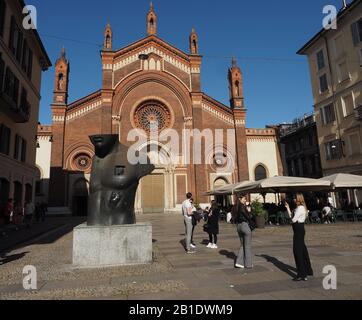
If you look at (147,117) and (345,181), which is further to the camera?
(147,117)

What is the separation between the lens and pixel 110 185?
7.59m

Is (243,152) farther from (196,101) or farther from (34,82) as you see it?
(34,82)

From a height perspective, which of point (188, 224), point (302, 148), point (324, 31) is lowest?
point (188, 224)

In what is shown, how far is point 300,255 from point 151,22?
108 ft

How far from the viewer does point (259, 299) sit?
14.4 ft

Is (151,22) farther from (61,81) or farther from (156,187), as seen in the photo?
(156,187)

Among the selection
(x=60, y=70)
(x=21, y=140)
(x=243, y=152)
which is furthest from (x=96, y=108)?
(x=243, y=152)

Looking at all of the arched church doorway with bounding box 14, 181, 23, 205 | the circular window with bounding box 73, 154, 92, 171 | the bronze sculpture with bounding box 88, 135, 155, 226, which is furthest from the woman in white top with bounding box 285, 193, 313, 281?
the circular window with bounding box 73, 154, 92, 171

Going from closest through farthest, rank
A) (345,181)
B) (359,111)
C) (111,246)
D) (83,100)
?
(111,246), (345,181), (359,111), (83,100)

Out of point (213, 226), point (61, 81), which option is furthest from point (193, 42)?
point (213, 226)

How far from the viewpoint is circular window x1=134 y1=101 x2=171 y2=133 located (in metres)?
29.7

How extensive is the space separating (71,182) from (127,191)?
69.9ft

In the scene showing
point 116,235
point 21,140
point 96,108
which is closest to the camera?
point 116,235
